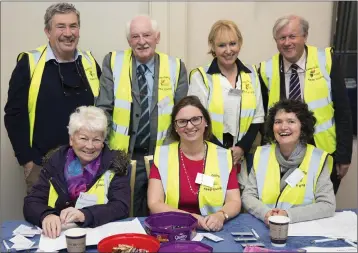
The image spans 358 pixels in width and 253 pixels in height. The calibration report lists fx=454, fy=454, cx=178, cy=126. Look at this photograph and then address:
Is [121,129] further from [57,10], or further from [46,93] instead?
[57,10]

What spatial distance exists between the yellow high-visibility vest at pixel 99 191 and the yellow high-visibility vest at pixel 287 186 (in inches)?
32.3

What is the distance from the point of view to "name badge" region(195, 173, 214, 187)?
8.04ft

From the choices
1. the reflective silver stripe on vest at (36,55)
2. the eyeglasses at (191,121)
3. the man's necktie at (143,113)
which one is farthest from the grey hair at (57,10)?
the eyeglasses at (191,121)

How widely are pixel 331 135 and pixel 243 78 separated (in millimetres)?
695

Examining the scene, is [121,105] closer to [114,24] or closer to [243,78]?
[243,78]

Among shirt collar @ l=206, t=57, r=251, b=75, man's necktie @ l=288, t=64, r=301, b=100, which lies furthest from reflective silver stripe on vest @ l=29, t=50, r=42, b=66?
man's necktie @ l=288, t=64, r=301, b=100

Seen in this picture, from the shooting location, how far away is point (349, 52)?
383 cm

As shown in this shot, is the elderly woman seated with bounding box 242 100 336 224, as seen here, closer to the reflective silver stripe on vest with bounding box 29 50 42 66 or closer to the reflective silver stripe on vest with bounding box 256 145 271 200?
the reflective silver stripe on vest with bounding box 256 145 271 200

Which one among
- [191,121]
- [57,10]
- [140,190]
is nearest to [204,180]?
[191,121]

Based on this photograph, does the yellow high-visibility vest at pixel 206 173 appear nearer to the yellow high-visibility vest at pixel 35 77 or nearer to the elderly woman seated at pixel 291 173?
the elderly woman seated at pixel 291 173

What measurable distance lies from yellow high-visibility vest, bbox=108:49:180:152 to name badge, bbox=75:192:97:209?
0.57 meters

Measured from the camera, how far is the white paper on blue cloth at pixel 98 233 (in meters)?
1.93

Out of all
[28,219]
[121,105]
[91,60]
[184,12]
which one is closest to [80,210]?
[28,219]

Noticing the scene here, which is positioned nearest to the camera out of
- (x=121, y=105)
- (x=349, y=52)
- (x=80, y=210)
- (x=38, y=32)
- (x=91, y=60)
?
(x=80, y=210)
